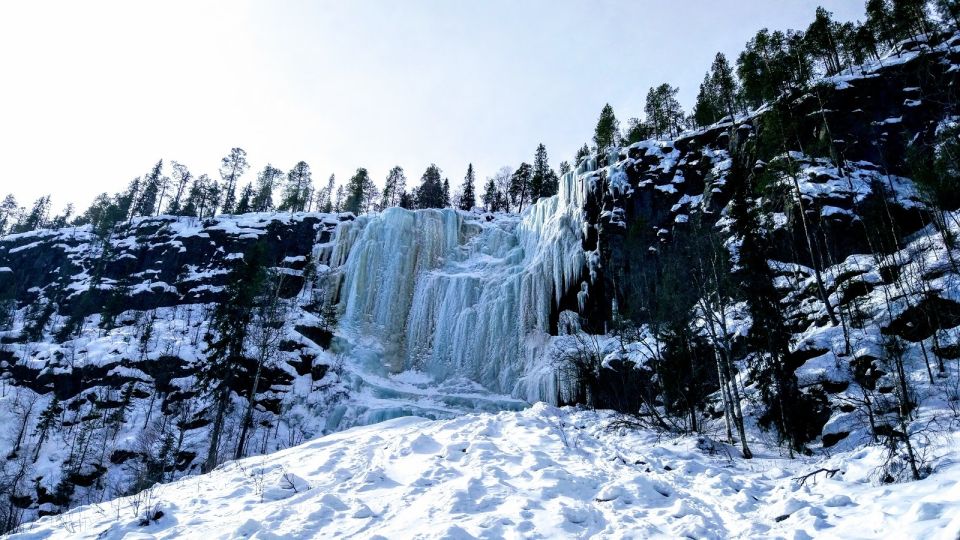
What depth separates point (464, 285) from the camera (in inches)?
1460

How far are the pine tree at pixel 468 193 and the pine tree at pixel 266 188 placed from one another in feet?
92.0

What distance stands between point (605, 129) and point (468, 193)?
77.4 feet

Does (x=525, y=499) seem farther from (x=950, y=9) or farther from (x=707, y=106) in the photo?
(x=707, y=106)

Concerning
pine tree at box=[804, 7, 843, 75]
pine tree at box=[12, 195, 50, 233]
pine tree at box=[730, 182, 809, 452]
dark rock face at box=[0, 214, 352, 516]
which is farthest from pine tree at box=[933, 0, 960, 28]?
pine tree at box=[12, 195, 50, 233]

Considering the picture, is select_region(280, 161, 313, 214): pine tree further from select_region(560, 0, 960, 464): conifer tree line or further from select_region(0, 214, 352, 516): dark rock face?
select_region(560, 0, 960, 464): conifer tree line

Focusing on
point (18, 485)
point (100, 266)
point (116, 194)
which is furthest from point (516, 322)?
point (116, 194)

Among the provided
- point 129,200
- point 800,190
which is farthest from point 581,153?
point 129,200

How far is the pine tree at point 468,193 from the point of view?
66188 mm

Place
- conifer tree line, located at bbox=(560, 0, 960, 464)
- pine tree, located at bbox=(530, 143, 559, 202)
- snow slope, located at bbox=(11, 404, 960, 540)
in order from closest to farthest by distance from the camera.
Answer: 1. snow slope, located at bbox=(11, 404, 960, 540)
2. conifer tree line, located at bbox=(560, 0, 960, 464)
3. pine tree, located at bbox=(530, 143, 559, 202)

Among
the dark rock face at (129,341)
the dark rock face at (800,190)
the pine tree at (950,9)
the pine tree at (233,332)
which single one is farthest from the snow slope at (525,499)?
the pine tree at (950,9)

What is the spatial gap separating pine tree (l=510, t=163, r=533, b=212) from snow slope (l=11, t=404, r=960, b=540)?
5620 cm

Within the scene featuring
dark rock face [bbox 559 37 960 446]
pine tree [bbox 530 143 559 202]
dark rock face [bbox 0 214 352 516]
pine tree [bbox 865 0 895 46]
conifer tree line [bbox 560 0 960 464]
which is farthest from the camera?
pine tree [bbox 530 143 559 202]

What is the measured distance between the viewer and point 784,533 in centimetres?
512

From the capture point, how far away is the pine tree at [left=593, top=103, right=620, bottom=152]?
4966 cm
